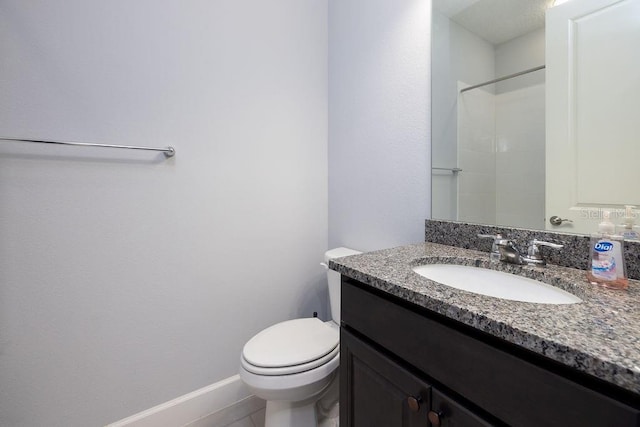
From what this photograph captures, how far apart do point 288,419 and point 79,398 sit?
0.82 m

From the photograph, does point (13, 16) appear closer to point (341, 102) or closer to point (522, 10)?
point (341, 102)

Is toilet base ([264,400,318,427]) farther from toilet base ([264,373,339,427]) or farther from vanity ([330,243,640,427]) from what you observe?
vanity ([330,243,640,427])

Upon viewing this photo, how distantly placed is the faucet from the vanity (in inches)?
1.6

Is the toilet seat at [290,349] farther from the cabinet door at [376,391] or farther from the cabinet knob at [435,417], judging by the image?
the cabinet knob at [435,417]

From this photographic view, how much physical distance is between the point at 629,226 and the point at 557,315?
44 centimetres

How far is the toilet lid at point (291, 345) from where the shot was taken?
1.04 metres

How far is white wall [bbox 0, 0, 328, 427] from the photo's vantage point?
3.32ft

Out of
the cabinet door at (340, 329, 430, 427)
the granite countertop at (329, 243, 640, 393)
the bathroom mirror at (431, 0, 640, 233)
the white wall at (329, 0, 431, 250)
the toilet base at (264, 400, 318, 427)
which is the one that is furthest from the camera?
the white wall at (329, 0, 431, 250)

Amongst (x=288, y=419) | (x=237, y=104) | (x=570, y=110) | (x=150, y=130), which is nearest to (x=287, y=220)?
(x=237, y=104)

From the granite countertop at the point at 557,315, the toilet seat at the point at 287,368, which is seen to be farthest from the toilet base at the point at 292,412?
the granite countertop at the point at 557,315

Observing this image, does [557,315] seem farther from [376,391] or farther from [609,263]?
[376,391]

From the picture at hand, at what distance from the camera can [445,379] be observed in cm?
56

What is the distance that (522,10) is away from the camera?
93 centimetres

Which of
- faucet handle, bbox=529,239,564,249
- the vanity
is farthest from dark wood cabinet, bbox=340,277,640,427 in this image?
faucet handle, bbox=529,239,564,249
